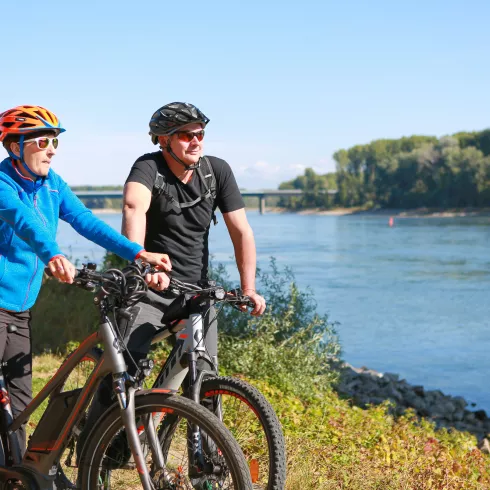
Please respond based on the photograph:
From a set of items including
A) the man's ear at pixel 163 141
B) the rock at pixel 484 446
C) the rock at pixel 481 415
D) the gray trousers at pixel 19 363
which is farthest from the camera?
the rock at pixel 481 415

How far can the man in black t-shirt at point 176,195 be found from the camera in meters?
3.63

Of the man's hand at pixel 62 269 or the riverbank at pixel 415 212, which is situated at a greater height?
the man's hand at pixel 62 269

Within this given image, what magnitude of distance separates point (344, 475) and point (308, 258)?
31.0 metres

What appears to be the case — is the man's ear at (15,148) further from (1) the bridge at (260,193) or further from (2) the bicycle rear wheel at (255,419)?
(1) the bridge at (260,193)

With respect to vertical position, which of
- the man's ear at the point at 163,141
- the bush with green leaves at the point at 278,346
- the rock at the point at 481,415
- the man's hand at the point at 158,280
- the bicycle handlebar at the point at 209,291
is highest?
the man's ear at the point at 163,141

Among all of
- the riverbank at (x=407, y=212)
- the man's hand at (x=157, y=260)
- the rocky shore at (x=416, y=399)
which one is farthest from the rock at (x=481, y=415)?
the riverbank at (x=407, y=212)

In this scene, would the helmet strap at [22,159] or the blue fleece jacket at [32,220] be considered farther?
the helmet strap at [22,159]

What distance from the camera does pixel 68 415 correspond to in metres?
3.29

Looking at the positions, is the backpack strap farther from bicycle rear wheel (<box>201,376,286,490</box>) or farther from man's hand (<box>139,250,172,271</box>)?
bicycle rear wheel (<box>201,376,286,490</box>)

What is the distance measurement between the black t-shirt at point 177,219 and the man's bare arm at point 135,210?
6cm

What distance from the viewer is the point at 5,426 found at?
11.5ft

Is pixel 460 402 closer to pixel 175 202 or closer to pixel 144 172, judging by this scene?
pixel 175 202

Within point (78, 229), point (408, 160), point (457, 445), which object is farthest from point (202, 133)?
point (408, 160)

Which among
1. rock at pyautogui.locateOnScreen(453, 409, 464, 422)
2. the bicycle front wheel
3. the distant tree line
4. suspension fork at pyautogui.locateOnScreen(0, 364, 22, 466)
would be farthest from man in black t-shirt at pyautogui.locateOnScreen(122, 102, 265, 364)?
the distant tree line
